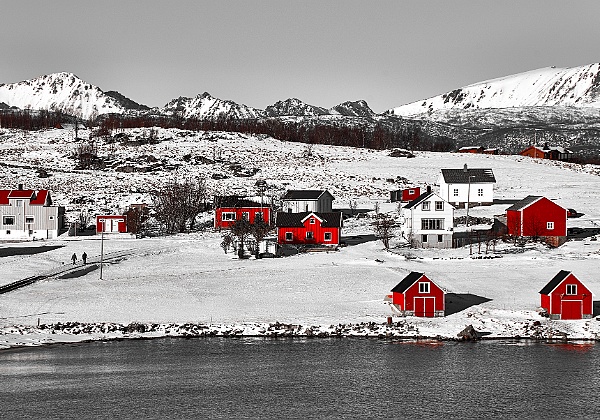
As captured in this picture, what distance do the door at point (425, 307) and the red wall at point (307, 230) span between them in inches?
995

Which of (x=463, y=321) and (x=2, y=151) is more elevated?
(x=2, y=151)

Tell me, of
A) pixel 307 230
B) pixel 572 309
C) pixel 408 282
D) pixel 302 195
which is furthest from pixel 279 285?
pixel 302 195

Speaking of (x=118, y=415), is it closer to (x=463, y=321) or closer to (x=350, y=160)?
(x=463, y=321)

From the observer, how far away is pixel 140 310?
52.0m

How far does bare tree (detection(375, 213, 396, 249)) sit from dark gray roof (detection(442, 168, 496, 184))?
1093 centimetres

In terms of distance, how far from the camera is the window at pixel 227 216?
9044cm

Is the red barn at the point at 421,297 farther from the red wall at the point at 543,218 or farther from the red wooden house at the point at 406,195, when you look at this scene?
the red wooden house at the point at 406,195

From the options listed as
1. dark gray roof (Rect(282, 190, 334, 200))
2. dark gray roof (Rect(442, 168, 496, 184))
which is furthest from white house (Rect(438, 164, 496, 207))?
dark gray roof (Rect(282, 190, 334, 200))

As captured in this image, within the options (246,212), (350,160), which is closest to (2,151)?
(350,160)

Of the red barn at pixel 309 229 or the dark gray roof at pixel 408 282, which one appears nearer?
the dark gray roof at pixel 408 282

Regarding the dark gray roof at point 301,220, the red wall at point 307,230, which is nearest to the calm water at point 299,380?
the red wall at point 307,230

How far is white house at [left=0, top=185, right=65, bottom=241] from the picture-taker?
3374 inches

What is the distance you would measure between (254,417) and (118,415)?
5.71m

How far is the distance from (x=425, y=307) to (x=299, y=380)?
14431 mm
